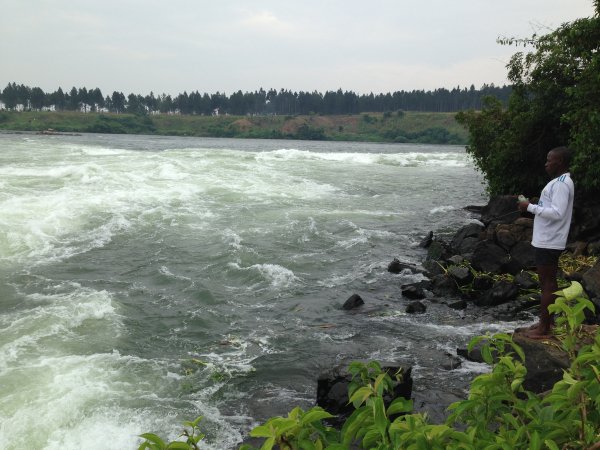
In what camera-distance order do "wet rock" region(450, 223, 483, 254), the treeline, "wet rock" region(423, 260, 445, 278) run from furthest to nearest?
the treeline, "wet rock" region(450, 223, 483, 254), "wet rock" region(423, 260, 445, 278)

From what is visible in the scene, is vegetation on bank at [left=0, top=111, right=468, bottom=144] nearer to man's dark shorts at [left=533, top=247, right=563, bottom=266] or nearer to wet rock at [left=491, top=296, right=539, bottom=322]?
wet rock at [left=491, top=296, right=539, bottom=322]

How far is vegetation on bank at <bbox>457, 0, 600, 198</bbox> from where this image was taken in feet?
38.5

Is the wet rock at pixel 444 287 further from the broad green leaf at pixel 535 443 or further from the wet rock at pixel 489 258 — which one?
the broad green leaf at pixel 535 443

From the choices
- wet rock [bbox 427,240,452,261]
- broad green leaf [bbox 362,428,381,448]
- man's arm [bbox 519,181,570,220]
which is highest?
man's arm [bbox 519,181,570,220]

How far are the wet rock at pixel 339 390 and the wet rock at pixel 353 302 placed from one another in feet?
11.7

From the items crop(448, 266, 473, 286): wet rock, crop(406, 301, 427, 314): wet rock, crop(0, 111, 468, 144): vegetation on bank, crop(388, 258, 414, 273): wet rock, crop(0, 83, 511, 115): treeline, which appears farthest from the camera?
crop(0, 83, 511, 115): treeline

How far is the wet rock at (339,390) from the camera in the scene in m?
5.75

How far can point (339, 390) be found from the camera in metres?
5.86

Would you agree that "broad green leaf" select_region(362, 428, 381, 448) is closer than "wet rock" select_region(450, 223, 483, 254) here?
Yes

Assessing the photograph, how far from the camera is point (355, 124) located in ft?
462

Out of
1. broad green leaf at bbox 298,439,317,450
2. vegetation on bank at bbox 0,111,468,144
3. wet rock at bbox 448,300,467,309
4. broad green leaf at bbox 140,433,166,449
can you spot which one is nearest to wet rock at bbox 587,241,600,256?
wet rock at bbox 448,300,467,309

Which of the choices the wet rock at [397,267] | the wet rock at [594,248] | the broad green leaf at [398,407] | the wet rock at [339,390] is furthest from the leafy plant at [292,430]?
the wet rock at [594,248]

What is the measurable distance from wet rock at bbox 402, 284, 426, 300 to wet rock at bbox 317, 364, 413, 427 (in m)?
4.25

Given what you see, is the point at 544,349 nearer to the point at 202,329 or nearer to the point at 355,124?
the point at 202,329
